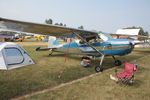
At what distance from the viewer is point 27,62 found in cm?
698

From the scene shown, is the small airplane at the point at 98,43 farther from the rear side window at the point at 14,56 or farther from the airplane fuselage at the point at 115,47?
the rear side window at the point at 14,56

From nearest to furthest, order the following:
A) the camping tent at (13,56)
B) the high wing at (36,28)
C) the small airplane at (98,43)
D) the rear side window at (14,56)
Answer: the high wing at (36,28)
the small airplane at (98,43)
the camping tent at (13,56)
the rear side window at (14,56)

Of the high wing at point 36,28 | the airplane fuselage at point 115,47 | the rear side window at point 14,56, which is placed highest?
the high wing at point 36,28

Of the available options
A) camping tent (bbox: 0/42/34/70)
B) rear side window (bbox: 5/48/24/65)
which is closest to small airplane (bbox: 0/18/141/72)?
camping tent (bbox: 0/42/34/70)

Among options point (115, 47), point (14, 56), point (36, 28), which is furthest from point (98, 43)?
point (14, 56)

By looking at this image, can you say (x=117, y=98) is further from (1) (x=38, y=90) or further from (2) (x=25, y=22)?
(2) (x=25, y=22)

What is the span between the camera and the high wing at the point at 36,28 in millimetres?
3889

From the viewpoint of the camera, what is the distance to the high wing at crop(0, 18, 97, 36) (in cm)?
389

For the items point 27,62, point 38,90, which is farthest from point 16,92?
point 27,62

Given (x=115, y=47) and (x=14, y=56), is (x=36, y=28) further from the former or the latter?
(x=115, y=47)

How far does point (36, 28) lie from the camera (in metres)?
5.31

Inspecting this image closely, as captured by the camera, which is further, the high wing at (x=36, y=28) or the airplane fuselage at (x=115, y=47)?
the airplane fuselage at (x=115, y=47)

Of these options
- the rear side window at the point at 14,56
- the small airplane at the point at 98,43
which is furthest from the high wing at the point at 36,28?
the rear side window at the point at 14,56

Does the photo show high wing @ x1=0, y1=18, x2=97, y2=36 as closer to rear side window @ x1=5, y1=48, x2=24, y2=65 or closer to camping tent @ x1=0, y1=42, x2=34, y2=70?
camping tent @ x1=0, y1=42, x2=34, y2=70
